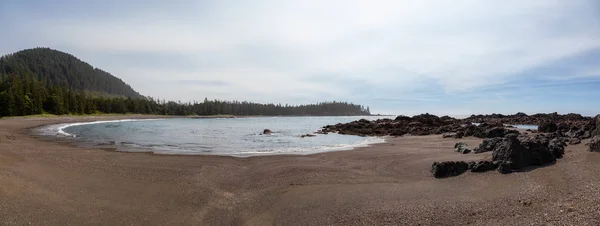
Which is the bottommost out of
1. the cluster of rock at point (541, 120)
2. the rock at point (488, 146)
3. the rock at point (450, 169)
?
the rock at point (450, 169)

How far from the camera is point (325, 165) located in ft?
45.4

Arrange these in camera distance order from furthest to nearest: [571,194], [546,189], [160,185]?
[160,185], [546,189], [571,194]

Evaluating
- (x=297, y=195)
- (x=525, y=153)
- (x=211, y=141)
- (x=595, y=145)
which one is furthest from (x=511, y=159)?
(x=211, y=141)

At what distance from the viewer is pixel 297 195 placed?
912 centimetres

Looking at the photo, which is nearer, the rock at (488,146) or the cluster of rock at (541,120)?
the rock at (488,146)

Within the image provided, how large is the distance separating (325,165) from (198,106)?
195 m

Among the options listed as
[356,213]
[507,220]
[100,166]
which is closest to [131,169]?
[100,166]

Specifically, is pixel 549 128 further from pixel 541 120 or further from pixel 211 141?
pixel 541 120

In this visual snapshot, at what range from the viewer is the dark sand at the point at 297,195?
6.65 metres

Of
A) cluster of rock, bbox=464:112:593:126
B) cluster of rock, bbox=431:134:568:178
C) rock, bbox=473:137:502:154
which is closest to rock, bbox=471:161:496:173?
cluster of rock, bbox=431:134:568:178

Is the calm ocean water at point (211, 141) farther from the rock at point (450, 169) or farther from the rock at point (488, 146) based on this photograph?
the rock at point (450, 169)

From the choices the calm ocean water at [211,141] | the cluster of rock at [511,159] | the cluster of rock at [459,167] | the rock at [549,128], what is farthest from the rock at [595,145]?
the rock at [549,128]

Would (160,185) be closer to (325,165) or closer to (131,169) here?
(131,169)

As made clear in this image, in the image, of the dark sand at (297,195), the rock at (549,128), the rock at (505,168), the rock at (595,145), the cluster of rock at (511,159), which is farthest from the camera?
the rock at (549,128)
